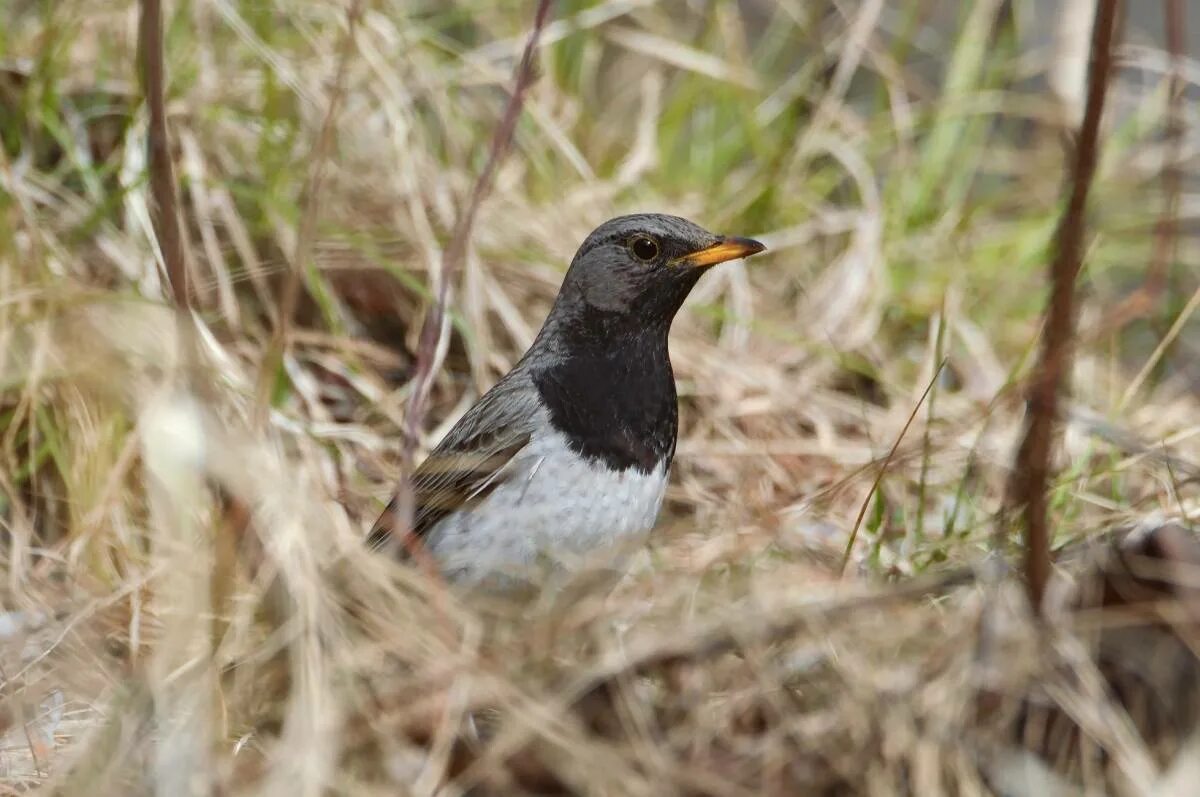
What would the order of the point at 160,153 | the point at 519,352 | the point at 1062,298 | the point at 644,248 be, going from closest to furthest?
the point at 1062,298, the point at 160,153, the point at 644,248, the point at 519,352

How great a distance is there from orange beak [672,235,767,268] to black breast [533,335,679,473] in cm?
23

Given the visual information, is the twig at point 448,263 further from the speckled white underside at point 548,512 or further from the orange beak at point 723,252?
the orange beak at point 723,252

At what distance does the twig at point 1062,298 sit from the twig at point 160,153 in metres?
1.37

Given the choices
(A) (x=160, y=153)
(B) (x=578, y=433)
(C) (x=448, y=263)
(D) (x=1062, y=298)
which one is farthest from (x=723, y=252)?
(A) (x=160, y=153)

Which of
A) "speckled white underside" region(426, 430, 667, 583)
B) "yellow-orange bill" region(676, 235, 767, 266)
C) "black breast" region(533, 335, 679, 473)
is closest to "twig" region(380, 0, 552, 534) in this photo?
"speckled white underside" region(426, 430, 667, 583)

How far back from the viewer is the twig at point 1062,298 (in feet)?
7.47

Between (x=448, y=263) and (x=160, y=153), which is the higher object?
(x=160, y=153)

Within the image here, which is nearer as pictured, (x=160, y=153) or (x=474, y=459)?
(x=160, y=153)

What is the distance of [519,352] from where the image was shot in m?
5.19

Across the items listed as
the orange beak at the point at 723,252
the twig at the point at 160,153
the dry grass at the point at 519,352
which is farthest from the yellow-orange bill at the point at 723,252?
the twig at the point at 160,153

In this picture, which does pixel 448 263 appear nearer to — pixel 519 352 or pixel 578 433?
pixel 578 433

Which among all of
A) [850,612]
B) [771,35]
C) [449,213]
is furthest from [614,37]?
[850,612]

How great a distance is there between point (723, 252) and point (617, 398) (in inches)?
20.4

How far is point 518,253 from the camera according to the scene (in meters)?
5.12
